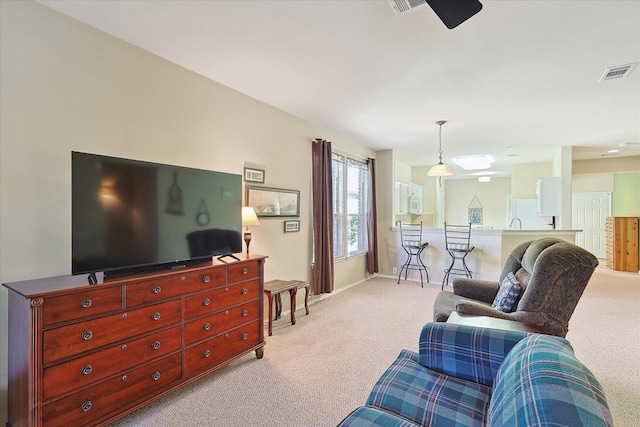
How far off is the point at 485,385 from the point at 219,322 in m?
1.86

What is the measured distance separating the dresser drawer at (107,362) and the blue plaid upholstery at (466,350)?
5.42 feet

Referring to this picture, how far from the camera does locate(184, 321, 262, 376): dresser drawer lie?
224 cm

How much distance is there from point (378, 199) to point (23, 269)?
17.6ft

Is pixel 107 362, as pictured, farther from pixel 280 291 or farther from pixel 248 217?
pixel 280 291

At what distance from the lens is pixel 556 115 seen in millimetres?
3959

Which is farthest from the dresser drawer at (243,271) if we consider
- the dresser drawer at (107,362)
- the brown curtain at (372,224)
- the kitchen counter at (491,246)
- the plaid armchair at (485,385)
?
the kitchen counter at (491,246)

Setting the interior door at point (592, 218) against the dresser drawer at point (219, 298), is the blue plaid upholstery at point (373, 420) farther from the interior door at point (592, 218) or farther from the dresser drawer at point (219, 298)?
the interior door at point (592, 218)

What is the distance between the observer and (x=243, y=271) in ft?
8.77

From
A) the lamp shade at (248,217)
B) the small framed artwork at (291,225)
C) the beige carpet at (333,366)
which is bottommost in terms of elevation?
the beige carpet at (333,366)

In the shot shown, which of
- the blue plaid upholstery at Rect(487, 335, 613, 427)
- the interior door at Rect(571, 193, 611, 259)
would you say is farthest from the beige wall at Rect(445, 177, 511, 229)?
the blue plaid upholstery at Rect(487, 335, 613, 427)

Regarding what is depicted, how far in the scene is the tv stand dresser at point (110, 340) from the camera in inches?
61.4

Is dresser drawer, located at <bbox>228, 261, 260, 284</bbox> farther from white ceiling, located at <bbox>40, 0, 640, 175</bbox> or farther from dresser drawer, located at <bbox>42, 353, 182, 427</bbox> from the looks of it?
white ceiling, located at <bbox>40, 0, 640, 175</bbox>

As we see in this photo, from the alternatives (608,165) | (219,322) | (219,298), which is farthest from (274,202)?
(608,165)

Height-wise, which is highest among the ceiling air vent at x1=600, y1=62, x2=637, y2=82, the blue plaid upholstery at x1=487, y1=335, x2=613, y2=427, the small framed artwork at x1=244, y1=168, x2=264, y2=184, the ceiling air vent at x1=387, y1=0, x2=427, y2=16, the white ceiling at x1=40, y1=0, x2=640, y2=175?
the white ceiling at x1=40, y1=0, x2=640, y2=175
